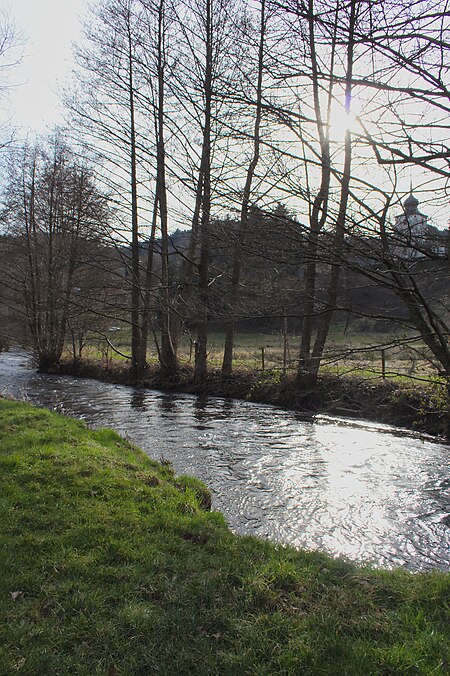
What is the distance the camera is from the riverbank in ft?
33.8

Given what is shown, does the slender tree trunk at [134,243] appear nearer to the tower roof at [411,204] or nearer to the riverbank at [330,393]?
the riverbank at [330,393]

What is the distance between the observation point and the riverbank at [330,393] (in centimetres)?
1029

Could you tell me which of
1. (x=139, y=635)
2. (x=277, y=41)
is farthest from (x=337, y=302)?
(x=139, y=635)

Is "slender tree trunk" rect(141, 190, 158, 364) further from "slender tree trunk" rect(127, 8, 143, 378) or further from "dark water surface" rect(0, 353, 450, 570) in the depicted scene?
"dark water surface" rect(0, 353, 450, 570)

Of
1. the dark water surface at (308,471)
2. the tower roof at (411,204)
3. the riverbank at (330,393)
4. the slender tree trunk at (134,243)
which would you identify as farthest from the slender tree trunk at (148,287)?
the tower roof at (411,204)

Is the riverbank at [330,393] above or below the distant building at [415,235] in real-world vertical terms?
below

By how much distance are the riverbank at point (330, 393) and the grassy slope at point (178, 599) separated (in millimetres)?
2043

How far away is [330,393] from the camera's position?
492 inches

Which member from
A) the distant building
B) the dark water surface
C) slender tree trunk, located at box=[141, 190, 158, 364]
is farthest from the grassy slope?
slender tree trunk, located at box=[141, 190, 158, 364]

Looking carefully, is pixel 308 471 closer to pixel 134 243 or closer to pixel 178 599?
pixel 178 599

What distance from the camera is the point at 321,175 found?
3.50 meters

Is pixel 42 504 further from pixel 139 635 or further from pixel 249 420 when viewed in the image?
pixel 249 420

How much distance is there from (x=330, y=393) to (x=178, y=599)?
9.43m

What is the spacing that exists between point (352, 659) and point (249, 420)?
924cm
